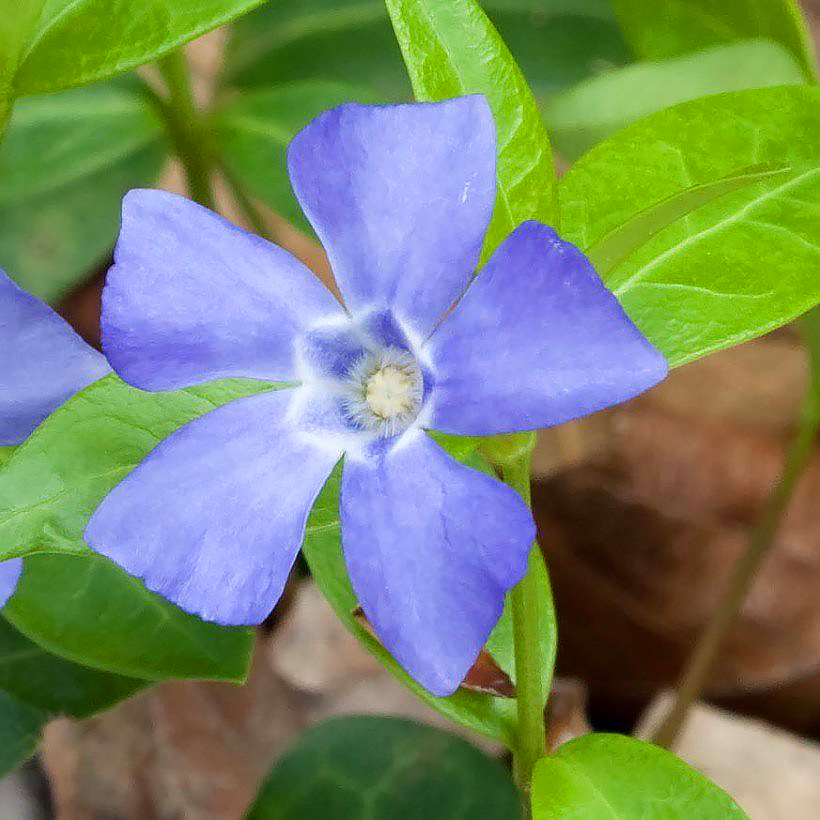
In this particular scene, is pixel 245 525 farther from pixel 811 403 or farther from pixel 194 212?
pixel 811 403

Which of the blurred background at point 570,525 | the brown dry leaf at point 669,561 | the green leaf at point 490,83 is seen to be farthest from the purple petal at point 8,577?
the brown dry leaf at point 669,561

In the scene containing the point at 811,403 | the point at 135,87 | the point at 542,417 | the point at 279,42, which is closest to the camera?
the point at 542,417

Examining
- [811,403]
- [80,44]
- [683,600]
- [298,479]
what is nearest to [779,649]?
[683,600]

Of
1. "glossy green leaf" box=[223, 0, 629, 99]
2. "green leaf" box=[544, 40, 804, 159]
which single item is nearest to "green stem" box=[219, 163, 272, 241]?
"glossy green leaf" box=[223, 0, 629, 99]

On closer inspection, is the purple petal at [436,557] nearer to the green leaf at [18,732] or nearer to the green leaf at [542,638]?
the green leaf at [542,638]

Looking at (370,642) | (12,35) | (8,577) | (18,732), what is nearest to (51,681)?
(18,732)

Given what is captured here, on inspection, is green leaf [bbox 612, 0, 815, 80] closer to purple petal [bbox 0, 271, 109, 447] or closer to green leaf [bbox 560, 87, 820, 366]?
green leaf [bbox 560, 87, 820, 366]
